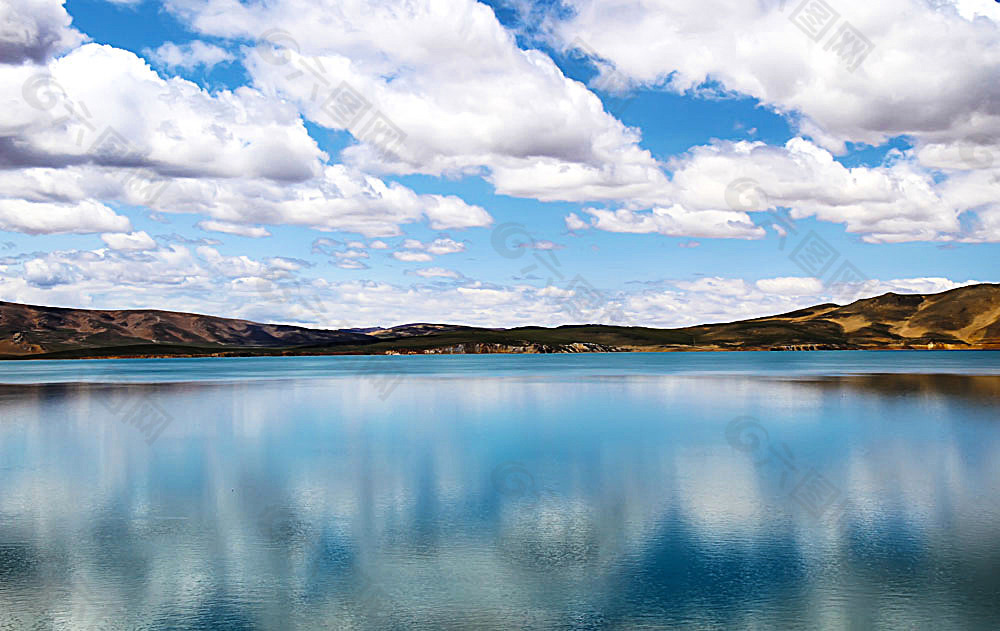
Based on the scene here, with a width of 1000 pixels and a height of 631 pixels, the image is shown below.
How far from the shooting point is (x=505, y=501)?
101 ft

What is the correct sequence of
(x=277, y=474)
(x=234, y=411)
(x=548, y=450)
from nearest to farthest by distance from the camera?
(x=277, y=474) → (x=548, y=450) → (x=234, y=411)

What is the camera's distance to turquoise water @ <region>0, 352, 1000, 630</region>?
59.7 ft

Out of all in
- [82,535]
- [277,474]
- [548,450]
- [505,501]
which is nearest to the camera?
[82,535]

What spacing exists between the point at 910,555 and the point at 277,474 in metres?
27.4

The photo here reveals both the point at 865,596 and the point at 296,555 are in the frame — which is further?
the point at 296,555

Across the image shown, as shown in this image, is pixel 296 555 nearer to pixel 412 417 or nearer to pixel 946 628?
pixel 946 628

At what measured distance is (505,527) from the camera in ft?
85.9

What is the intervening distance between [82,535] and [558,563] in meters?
15.8

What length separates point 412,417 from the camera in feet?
226

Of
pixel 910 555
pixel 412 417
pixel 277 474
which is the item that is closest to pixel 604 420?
pixel 412 417

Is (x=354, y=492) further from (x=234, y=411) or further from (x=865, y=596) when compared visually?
(x=234, y=411)

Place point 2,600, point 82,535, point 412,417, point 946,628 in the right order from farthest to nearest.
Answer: point 412,417 → point 82,535 → point 2,600 → point 946,628

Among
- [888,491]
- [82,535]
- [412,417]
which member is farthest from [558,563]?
[412,417]

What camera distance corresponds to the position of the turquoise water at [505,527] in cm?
1820
